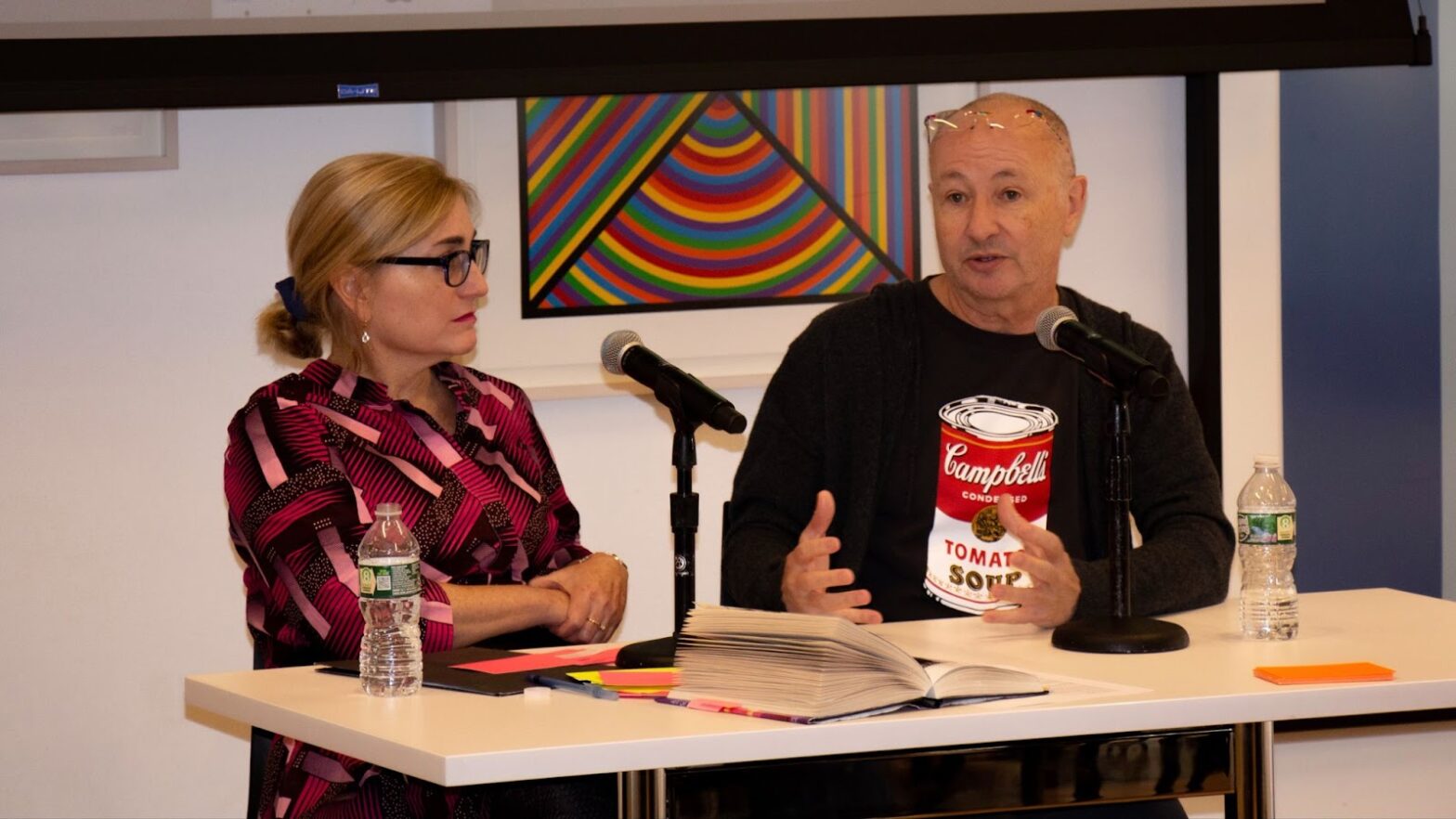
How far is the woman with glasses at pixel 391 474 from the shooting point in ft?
7.74

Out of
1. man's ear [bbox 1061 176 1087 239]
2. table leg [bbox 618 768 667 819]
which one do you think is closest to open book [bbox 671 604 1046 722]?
table leg [bbox 618 768 667 819]

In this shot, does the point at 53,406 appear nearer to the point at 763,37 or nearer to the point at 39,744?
the point at 39,744

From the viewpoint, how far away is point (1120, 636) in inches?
90.7

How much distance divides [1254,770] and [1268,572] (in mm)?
402

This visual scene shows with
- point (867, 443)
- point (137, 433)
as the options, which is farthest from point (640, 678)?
point (137, 433)

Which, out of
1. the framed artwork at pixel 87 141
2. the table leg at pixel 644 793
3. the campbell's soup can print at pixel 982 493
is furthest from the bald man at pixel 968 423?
the framed artwork at pixel 87 141

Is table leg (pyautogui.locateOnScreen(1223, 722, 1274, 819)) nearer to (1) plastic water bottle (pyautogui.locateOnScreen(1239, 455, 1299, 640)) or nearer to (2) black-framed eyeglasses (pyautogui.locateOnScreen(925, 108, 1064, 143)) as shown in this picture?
(1) plastic water bottle (pyautogui.locateOnScreen(1239, 455, 1299, 640))

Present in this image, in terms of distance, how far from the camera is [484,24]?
3195mm

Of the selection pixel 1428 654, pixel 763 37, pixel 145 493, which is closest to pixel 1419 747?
pixel 1428 654

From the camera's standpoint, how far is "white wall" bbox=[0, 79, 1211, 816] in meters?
3.25

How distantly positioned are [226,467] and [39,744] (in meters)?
1.14

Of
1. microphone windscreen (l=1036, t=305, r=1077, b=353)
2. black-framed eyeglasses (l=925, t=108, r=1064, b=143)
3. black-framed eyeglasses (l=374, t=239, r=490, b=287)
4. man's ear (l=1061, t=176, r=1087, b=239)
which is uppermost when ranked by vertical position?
black-framed eyeglasses (l=925, t=108, r=1064, b=143)

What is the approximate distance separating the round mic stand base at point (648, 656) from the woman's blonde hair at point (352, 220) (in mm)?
770

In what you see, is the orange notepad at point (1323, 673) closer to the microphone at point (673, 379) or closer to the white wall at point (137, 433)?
the microphone at point (673, 379)
